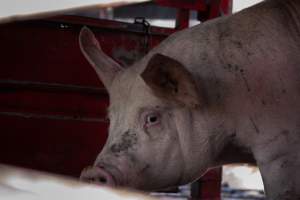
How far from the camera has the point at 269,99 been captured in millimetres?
2375

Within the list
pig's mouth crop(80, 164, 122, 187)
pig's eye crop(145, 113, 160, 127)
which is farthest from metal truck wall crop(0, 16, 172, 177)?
pig's mouth crop(80, 164, 122, 187)

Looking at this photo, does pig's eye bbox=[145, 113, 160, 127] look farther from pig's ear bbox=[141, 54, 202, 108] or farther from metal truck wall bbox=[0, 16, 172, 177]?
metal truck wall bbox=[0, 16, 172, 177]

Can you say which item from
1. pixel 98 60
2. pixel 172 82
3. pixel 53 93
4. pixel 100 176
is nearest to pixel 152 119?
pixel 172 82

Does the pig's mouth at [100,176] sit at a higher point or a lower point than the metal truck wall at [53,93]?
lower

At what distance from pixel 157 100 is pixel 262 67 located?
484mm

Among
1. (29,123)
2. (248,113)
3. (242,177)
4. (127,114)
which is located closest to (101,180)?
(127,114)

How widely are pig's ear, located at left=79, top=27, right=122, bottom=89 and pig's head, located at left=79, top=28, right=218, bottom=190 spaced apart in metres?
0.24

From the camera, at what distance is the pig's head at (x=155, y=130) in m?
2.23

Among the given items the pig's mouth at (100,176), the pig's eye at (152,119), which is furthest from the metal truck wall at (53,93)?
the pig's mouth at (100,176)

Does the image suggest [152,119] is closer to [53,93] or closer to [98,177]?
[98,177]

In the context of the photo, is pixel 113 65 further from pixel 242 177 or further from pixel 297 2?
pixel 242 177

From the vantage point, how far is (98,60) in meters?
2.80

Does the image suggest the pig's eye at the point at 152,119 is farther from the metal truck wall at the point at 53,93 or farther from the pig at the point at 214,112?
the metal truck wall at the point at 53,93

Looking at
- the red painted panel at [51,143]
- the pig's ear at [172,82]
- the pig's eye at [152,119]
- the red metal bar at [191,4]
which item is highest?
the red metal bar at [191,4]
